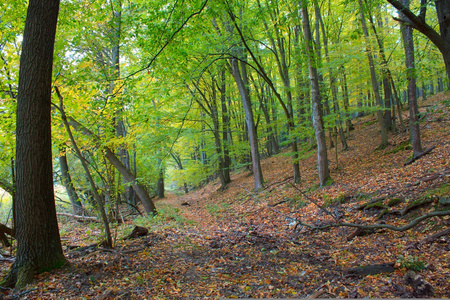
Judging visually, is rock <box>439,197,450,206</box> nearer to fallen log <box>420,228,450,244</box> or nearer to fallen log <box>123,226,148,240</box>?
fallen log <box>420,228,450,244</box>

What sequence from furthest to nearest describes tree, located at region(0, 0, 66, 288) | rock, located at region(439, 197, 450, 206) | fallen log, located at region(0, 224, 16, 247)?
1. fallen log, located at region(0, 224, 16, 247)
2. rock, located at region(439, 197, 450, 206)
3. tree, located at region(0, 0, 66, 288)

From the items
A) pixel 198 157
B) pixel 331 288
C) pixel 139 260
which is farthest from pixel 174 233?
pixel 198 157

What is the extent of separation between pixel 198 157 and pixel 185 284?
28.7 meters

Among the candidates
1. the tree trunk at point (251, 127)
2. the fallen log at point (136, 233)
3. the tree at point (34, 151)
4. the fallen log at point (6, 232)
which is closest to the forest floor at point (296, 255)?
the fallen log at point (136, 233)

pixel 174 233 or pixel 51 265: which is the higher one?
pixel 51 265

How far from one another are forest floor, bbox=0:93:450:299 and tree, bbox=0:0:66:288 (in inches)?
14.4

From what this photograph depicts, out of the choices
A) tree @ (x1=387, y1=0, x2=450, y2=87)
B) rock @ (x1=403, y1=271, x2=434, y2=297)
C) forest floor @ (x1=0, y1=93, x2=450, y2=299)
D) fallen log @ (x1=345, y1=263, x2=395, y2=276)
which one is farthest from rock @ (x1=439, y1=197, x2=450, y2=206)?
tree @ (x1=387, y1=0, x2=450, y2=87)

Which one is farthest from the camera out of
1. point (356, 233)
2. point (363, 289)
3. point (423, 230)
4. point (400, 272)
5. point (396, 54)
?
point (396, 54)

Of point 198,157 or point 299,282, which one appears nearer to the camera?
point 299,282

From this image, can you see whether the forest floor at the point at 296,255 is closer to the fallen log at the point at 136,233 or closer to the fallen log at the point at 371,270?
the fallen log at the point at 371,270

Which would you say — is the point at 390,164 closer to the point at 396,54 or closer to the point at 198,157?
the point at 396,54

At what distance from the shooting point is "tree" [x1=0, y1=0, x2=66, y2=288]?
367cm

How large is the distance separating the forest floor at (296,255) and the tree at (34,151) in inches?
14.4

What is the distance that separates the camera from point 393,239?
14.7ft
